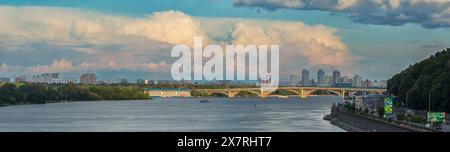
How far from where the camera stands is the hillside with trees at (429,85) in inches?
1458

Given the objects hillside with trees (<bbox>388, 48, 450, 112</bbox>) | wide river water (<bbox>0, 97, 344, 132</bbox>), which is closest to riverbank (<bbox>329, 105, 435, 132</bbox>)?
wide river water (<bbox>0, 97, 344, 132</bbox>)

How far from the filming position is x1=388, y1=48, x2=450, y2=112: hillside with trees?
37031 mm

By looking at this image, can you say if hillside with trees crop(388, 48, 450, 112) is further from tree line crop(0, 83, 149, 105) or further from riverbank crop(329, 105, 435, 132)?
tree line crop(0, 83, 149, 105)

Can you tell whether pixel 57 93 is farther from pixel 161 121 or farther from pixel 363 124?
pixel 363 124

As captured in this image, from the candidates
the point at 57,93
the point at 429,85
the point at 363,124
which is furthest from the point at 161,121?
the point at 57,93

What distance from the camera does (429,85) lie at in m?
40.7

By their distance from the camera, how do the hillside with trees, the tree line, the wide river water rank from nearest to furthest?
the wide river water, the hillside with trees, the tree line

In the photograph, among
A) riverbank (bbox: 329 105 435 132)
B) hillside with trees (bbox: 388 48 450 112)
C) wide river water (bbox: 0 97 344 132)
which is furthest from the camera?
hillside with trees (bbox: 388 48 450 112)

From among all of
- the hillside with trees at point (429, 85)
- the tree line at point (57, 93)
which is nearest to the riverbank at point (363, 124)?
the hillside with trees at point (429, 85)
